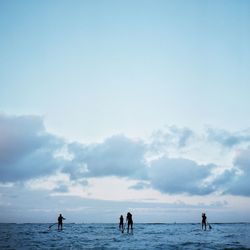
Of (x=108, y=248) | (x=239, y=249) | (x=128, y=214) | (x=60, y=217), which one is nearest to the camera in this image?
(x=239, y=249)

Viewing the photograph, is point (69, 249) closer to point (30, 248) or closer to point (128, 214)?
point (30, 248)

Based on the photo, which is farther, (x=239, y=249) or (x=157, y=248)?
(x=157, y=248)

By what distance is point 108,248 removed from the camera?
2538 cm

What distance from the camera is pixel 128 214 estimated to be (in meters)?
48.1

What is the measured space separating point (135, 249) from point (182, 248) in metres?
4.11

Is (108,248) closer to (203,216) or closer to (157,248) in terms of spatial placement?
(157,248)

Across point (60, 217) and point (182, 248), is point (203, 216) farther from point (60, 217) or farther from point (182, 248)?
point (182, 248)

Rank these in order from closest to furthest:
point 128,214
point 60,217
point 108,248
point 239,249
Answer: point 239,249, point 108,248, point 128,214, point 60,217

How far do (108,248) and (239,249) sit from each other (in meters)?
10.7

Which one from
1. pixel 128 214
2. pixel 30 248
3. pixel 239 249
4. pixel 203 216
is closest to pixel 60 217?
pixel 128 214

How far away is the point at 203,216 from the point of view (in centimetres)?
5741

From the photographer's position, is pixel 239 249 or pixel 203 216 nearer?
pixel 239 249

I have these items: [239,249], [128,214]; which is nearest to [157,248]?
[239,249]

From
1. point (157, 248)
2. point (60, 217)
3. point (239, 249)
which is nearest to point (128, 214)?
point (60, 217)
